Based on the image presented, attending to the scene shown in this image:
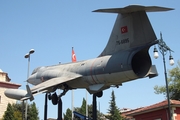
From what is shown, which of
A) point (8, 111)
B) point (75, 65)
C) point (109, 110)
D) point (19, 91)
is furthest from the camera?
point (109, 110)

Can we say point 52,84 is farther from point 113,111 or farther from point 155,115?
point 113,111

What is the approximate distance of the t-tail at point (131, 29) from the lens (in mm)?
16250

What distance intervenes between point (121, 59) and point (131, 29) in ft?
6.52

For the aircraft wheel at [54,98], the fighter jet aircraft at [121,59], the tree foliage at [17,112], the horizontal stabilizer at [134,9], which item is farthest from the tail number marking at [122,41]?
the tree foliage at [17,112]

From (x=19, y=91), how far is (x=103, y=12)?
29.6 feet

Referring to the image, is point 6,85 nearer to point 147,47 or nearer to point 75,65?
point 75,65

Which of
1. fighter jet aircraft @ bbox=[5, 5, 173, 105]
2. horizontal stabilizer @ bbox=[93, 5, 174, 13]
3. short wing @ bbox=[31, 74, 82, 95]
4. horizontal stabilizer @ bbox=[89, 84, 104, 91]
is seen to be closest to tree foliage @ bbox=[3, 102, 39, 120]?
short wing @ bbox=[31, 74, 82, 95]

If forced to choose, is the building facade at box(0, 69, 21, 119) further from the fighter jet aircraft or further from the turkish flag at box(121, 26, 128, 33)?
the turkish flag at box(121, 26, 128, 33)

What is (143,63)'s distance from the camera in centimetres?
1698

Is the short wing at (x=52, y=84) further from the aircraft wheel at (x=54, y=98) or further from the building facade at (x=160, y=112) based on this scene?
the building facade at (x=160, y=112)

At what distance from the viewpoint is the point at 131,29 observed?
17.0 meters

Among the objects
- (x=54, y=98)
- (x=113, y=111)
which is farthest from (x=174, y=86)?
(x=54, y=98)

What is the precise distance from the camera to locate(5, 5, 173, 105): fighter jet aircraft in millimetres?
16234

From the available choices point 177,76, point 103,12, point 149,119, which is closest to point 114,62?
point 103,12
